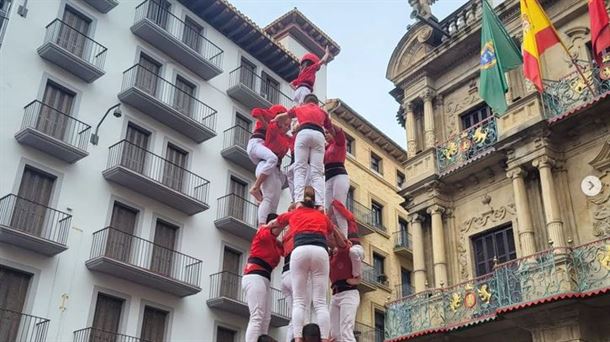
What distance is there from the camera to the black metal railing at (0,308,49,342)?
18.4 meters

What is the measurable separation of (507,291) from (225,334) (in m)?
12.8

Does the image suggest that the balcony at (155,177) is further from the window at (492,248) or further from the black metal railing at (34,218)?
the window at (492,248)

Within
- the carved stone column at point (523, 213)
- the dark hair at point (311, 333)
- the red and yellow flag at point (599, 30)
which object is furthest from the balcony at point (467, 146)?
the dark hair at point (311, 333)

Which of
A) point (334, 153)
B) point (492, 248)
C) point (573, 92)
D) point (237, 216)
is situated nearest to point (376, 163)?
point (237, 216)

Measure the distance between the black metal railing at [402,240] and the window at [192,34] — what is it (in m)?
15.6

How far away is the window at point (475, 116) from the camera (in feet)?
68.1

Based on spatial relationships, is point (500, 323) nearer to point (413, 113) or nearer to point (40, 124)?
point (413, 113)

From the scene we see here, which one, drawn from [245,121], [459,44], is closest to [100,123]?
[245,121]

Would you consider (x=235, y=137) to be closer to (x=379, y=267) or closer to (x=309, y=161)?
(x=379, y=267)

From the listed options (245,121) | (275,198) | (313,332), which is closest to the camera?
(313,332)

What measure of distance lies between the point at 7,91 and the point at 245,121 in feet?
38.1

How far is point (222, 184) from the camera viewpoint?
27516 mm

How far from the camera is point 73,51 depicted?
23.5 m

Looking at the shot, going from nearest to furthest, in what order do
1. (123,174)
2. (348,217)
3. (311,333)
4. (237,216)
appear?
(311,333)
(348,217)
(123,174)
(237,216)
